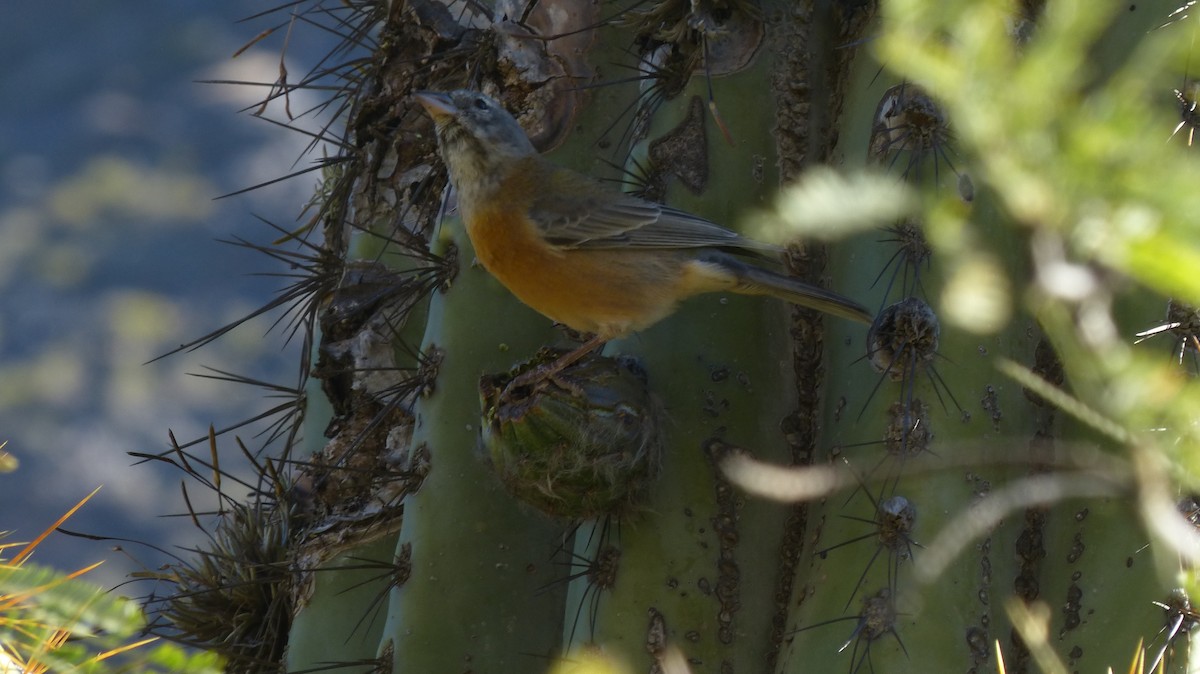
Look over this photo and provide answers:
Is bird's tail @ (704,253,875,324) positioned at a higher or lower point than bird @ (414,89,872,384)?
lower

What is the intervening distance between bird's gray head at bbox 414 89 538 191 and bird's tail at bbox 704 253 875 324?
2.43ft

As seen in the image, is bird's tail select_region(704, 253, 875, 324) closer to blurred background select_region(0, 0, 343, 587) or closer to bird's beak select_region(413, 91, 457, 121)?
bird's beak select_region(413, 91, 457, 121)

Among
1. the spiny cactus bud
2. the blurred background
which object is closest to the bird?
the spiny cactus bud

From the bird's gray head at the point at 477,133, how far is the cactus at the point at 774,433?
0.51 feet

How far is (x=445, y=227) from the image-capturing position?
3551 mm

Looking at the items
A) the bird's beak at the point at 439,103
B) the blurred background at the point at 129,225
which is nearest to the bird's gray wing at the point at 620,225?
the bird's beak at the point at 439,103

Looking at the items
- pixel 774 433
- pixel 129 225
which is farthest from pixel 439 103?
pixel 129 225

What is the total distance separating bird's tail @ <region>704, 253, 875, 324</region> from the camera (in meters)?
2.70

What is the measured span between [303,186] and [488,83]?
3.86 m

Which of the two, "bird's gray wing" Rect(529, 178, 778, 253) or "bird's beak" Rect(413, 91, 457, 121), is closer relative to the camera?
"bird's gray wing" Rect(529, 178, 778, 253)

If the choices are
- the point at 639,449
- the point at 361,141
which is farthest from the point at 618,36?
the point at 639,449

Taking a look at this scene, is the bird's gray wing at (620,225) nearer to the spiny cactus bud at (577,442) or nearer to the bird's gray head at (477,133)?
the bird's gray head at (477,133)

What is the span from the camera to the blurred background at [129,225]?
6.72 metres

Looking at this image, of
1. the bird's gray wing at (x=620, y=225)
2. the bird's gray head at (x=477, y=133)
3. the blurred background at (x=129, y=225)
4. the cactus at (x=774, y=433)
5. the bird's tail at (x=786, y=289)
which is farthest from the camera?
the blurred background at (x=129, y=225)
